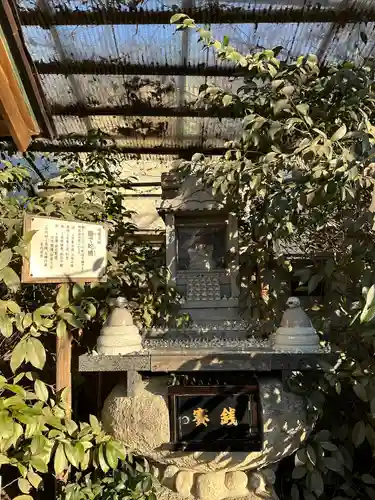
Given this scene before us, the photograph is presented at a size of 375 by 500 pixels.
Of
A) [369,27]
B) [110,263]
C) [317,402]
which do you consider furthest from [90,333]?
[369,27]

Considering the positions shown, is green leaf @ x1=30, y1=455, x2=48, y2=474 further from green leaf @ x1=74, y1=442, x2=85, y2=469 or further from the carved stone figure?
the carved stone figure

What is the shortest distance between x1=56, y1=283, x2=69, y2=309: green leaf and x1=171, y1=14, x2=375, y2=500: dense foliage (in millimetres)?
968

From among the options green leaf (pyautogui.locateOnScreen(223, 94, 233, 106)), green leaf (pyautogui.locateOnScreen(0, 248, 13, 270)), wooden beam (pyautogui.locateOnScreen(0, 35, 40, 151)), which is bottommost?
green leaf (pyautogui.locateOnScreen(0, 248, 13, 270))

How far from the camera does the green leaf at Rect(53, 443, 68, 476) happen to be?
1.96 metres

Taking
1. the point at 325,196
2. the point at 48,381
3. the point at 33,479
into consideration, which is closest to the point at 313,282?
the point at 325,196

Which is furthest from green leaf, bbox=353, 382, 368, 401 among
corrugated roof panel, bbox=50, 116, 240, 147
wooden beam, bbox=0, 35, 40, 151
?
corrugated roof panel, bbox=50, 116, 240, 147

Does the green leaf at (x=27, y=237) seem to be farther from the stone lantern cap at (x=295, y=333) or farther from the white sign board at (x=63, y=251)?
the stone lantern cap at (x=295, y=333)

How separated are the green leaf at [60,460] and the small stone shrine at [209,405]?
369mm

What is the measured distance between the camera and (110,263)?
2.87m

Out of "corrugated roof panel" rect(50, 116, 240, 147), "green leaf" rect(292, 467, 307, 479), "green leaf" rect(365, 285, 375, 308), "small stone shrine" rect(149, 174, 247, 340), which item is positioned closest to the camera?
"green leaf" rect(365, 285, 375, 308)

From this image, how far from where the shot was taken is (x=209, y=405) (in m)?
2.22

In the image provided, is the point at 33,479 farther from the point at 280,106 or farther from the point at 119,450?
the point at 280,106

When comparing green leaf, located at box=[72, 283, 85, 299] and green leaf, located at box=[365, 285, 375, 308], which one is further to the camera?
green leaf, located at box=[72, 283, 85, 299]

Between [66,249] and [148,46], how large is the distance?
5.39ft
